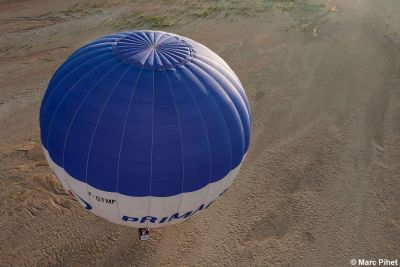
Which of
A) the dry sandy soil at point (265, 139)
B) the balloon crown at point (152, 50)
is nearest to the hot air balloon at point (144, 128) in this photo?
the balloon crown at point (152, 50)

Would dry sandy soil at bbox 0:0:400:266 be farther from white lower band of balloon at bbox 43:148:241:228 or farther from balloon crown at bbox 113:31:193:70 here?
balloon crown at bbox 113:31:193:70

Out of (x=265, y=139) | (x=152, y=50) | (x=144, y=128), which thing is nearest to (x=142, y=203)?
(x=144, y=128)

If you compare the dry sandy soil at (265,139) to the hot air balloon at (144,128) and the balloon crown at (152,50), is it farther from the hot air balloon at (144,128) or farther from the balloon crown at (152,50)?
the balloon crown at (152,50)

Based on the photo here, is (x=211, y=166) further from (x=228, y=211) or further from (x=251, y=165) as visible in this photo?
(x=251, y=165)

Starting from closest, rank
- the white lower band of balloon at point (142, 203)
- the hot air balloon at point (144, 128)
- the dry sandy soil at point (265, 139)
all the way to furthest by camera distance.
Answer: the hot air balloon at point (144, 128)
the white lower band of balloon at point (142, 203)
the dry sandy soil at point (265, 139)

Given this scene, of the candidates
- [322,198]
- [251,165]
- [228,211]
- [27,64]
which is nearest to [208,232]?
[228,211]

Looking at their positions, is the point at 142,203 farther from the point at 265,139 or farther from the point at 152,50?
the point at 265,139
